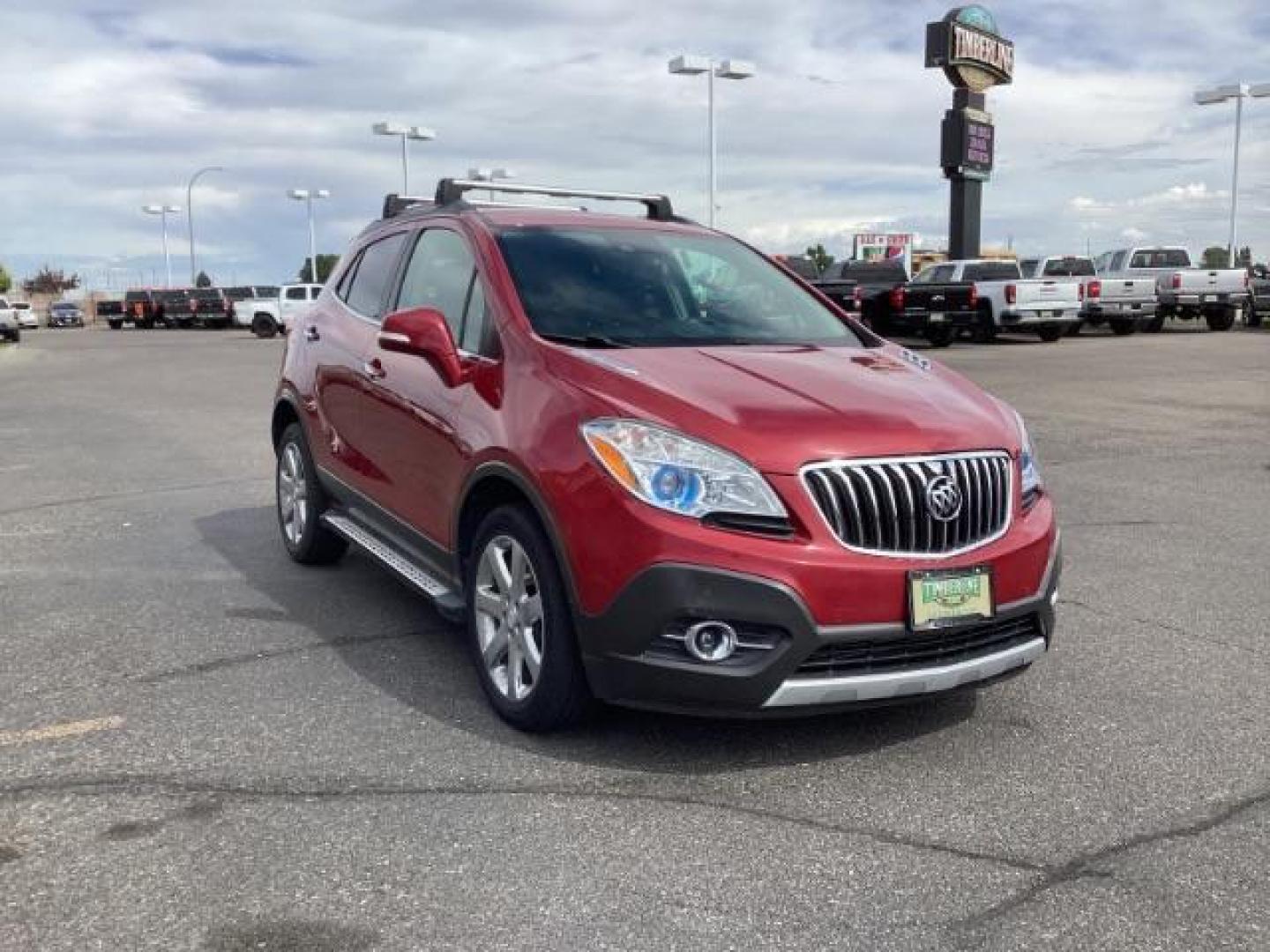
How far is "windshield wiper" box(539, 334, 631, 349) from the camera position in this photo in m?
4.32

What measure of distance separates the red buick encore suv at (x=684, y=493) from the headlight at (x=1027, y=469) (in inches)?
0.4

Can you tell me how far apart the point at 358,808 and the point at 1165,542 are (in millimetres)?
5313

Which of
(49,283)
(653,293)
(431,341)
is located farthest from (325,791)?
(49,283)

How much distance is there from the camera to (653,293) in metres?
4.91

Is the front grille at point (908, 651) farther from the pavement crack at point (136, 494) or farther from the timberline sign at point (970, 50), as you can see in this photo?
the timberline sign at point (970, 50)

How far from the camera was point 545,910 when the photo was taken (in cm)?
298

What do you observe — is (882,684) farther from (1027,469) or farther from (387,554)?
(387,554)

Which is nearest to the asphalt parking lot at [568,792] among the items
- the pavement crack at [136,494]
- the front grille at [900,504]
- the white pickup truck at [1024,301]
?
the front grille at [900,504]

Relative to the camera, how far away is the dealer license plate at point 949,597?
11.8 ft

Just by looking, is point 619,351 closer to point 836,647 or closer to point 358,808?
point 836,647

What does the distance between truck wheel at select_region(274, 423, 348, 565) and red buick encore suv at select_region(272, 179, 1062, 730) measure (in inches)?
53.0

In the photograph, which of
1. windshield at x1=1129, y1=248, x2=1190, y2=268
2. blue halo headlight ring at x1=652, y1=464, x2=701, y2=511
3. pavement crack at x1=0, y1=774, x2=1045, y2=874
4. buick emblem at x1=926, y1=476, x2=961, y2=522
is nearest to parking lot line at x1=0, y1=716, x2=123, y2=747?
pavement crack at x1=0, y1=774, x2=1045, y2=874

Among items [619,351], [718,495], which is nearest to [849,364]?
[619,351]

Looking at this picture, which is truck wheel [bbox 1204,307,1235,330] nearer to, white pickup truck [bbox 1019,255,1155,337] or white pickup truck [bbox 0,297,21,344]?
white pickup truck [bbox 1019,255,1155,337]
